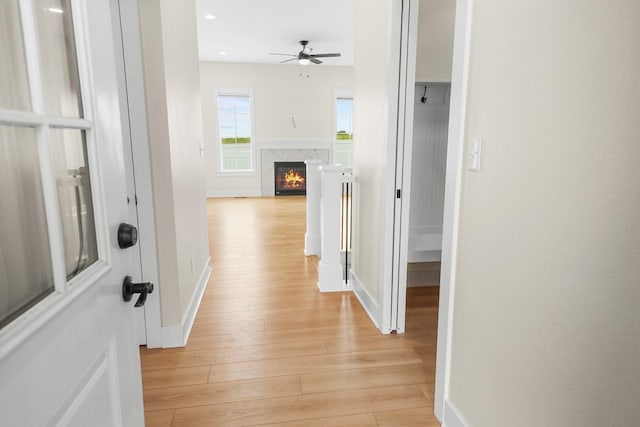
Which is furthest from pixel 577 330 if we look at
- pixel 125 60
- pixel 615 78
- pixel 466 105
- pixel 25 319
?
pixel 125 60

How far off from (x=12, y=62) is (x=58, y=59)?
133 millimetres

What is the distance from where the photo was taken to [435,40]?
3131 mm

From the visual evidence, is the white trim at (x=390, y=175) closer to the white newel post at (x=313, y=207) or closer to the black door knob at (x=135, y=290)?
the white newel post at (x=313, y=207)

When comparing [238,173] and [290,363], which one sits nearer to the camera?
[290,363]

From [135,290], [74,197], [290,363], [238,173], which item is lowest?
[290,363]

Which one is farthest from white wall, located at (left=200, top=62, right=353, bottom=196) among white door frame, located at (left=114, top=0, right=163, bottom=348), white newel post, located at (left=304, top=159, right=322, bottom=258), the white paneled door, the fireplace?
the white paneled door

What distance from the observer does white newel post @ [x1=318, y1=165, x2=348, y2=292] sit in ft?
10.4

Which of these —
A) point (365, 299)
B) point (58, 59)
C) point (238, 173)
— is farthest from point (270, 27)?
point (58, 59)

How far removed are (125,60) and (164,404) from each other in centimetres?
181

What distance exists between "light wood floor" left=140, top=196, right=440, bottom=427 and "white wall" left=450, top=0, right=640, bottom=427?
1.77ft

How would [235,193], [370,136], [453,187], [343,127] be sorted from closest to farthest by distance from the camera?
[453,187] < [370,136] < [235,193] < [343,127]

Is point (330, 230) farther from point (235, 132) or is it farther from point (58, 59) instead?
point (235, 132)

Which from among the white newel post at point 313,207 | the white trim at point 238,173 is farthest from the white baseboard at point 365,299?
the white trim at point 238,173

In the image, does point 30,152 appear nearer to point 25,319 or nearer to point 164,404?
point 25,319
